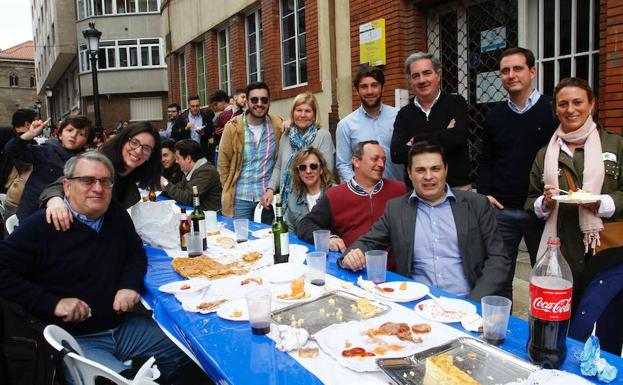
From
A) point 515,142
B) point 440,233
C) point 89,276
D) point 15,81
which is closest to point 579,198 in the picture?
point 440,233

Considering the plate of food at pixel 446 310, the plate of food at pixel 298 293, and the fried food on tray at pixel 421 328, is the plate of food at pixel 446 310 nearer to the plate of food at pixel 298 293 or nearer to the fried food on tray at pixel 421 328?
the fried food on tray at pixel 421 328

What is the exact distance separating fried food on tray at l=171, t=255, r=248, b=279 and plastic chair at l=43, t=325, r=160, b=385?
634mm

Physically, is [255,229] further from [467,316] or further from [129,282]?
[467,316]

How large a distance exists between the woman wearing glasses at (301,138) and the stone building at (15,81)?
70871 millimetres

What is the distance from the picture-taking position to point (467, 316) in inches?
76.7

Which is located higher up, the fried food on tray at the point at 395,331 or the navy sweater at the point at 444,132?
the navy sweater at the point at 444,132

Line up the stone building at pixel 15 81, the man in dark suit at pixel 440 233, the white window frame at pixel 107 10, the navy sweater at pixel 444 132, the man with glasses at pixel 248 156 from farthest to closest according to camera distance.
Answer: the stone building at pixel 15 81
the white window frame at pixel 107 10
the man with glasses at pixel 248 156
the navy sweater at pixel 444 132
the man in dark suit at pixel 440 233

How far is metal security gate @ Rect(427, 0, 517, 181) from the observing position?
525 centimetres

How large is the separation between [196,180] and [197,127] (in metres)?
4.54

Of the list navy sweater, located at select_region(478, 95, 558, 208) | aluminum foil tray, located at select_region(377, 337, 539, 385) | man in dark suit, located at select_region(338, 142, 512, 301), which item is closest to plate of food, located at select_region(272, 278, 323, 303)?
man in dark suit, located at select_region(338, 142, 512, 301)

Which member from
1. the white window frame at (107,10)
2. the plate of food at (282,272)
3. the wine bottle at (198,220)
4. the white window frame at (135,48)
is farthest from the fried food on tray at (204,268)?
the white window frame at (107,10)

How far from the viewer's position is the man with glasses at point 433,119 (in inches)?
142

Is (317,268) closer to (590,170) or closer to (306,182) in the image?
(306,182)

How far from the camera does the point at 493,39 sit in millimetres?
5316
